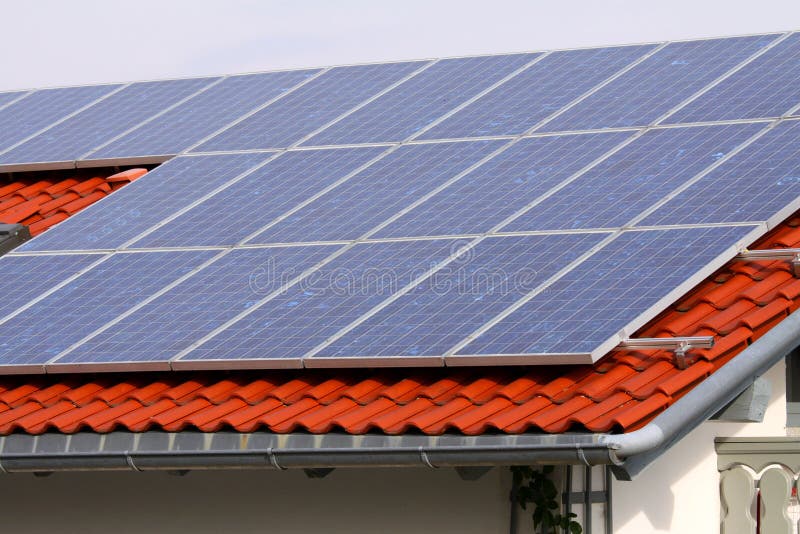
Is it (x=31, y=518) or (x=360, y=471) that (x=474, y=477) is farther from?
(x=31, y=518)

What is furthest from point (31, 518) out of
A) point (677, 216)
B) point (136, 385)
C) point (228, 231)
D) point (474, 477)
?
point (677, 216)

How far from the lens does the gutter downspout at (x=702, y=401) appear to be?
714 centimetres

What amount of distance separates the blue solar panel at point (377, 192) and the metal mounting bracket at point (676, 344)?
2.43 metres

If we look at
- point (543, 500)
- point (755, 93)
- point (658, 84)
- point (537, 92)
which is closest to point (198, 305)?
point (543, 500)

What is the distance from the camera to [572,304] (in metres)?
8.27

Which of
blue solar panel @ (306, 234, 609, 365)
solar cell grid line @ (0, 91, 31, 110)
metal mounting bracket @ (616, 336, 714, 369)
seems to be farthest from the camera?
solar cell grid line @ (0, 91, 31, 110)

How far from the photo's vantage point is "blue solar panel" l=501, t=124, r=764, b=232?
9.34 meters

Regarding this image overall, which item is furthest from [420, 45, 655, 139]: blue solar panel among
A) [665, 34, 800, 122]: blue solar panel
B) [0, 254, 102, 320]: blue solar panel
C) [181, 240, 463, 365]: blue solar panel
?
[0, 254, 102, 320]: blue solar panel

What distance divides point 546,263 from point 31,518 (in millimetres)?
4167

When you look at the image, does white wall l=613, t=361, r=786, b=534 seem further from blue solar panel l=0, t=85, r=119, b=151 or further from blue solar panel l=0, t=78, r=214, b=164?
blue solar panel l=0, t=85, r=119, b=151

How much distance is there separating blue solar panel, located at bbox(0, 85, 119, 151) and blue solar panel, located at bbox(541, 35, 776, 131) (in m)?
6.19

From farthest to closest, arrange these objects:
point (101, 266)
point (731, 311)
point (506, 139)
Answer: point (506, 139) < point (101, 266) < point (731, 311)

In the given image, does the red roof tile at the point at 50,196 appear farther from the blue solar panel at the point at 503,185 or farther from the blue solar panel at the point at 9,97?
the blue solar panel at the point at 503,185

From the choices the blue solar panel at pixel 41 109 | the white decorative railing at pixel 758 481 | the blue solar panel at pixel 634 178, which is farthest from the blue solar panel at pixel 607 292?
the blue solar panel at pixel 41 109
